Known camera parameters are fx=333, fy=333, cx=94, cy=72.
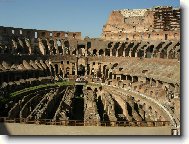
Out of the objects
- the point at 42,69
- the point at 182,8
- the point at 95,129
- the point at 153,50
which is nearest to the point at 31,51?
the point at 42,69

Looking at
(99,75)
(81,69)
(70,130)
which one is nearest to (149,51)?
(99,75)

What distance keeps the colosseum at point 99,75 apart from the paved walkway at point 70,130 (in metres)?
0.05

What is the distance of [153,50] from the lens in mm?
42000

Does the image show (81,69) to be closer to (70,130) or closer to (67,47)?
(67,47)

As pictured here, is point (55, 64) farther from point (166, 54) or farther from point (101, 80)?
point (166, 54)

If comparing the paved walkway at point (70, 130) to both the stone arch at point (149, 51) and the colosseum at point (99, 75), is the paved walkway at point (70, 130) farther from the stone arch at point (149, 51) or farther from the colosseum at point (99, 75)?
the stone arch at point (149, 51)

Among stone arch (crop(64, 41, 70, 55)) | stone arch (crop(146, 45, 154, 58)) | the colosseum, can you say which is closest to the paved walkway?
the colosseum

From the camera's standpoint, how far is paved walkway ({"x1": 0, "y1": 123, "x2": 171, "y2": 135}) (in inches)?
559

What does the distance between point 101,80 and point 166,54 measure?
846 centimetres

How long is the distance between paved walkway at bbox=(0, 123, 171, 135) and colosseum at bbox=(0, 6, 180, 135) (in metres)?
0.05

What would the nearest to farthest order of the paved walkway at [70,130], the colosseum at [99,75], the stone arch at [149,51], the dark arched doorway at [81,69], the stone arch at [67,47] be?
the paved walkway at [70,130], the colosseum at [99,75], the stone arch at [149,51], the dark arched doorway at [81,69], the stone arch at [67,47]

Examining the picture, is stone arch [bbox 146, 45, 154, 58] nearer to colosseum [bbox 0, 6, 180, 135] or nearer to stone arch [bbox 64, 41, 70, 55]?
colosseum [bbox 0, 6, 180, 135]

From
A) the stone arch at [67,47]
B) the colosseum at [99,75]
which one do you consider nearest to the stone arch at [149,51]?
the colosseum at [99,75]

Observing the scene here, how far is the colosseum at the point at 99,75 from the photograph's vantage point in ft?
74.9
